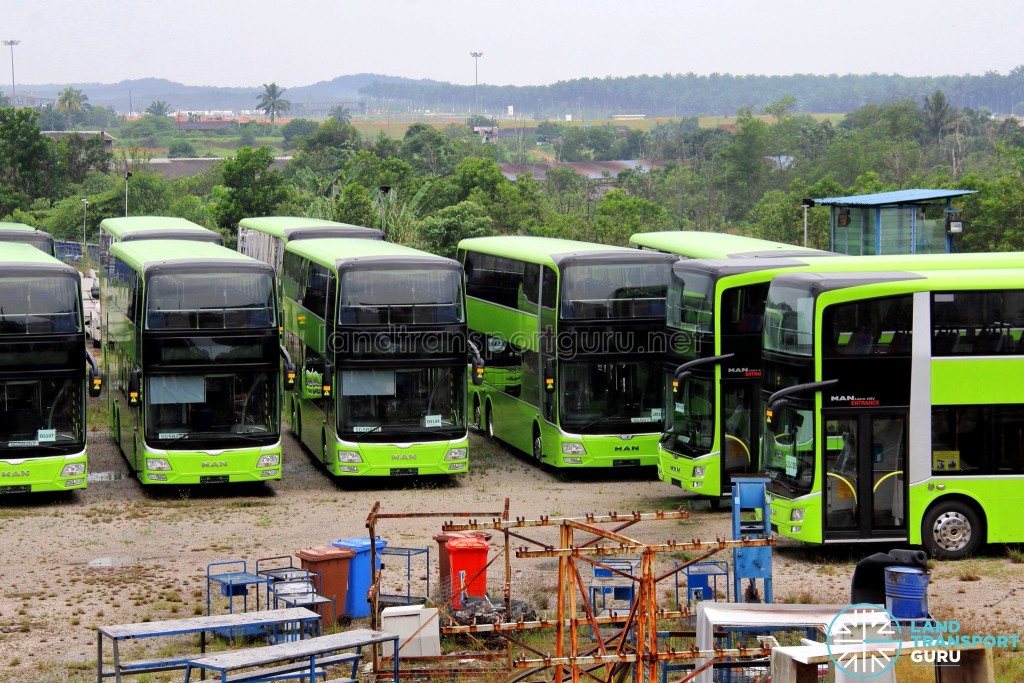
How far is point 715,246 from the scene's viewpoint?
2692 cm

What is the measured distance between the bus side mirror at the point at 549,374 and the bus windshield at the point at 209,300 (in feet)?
16.1

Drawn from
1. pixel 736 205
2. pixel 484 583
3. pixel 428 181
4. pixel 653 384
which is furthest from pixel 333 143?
pixel 484 583

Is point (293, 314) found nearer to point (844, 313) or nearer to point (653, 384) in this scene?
point (653, 384)

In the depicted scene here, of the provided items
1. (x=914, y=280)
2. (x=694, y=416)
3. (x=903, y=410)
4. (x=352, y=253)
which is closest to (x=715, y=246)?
(x=694, y=416)

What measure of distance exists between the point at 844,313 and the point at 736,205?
86.5 metres

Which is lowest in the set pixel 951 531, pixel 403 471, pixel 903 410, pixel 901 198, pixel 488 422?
pixel 488 422

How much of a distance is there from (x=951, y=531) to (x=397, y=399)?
949 cm

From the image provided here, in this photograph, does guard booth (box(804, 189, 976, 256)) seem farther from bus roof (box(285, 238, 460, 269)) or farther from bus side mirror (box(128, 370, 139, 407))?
bus side mirror (box(128, 370, 139, 407))

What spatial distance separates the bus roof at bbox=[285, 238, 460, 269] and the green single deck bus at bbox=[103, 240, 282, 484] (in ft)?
5.42

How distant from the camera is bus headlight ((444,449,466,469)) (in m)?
24.3

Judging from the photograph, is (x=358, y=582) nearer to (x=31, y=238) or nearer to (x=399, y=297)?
(x=399, y=297)

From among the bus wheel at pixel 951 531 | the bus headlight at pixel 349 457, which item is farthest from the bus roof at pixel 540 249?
the bus wheel at pixel 951 531

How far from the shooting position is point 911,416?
1858 cm

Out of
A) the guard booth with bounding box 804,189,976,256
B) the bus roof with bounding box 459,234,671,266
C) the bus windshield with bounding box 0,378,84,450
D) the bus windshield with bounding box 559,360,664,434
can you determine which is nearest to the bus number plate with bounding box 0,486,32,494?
the bus windshield with bounding box 0,378,84,450
